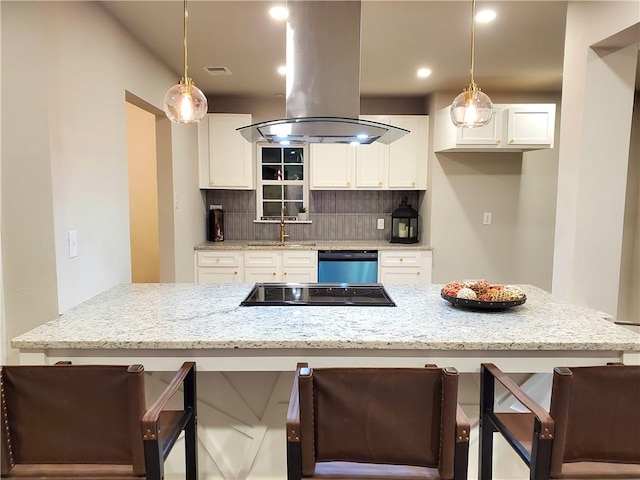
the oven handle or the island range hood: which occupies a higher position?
the island range hood

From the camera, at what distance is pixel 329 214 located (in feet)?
15.9

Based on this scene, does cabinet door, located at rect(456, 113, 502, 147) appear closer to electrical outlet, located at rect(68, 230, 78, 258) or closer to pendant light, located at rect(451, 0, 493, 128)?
pendant light, located at rect(451, 0, 493, 128)

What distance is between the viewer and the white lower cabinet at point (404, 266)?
14.1ft

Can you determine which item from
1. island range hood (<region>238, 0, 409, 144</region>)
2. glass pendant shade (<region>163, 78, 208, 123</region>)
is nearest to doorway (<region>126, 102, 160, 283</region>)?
glass pendant shade (<region>163, 78, 208, 123</region>)

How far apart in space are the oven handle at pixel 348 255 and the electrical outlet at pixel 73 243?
2471mm

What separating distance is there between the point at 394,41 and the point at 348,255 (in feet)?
6.74

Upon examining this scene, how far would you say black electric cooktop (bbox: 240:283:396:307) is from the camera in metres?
2.08

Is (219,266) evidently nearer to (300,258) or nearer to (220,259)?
(220,259)

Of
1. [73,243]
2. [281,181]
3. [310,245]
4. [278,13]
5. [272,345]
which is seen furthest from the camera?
[281,181]

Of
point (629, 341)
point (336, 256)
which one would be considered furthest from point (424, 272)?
point (629, 341)

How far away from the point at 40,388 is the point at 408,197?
417 centimetres

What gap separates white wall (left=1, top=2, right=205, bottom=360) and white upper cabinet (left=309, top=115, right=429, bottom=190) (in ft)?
7.62

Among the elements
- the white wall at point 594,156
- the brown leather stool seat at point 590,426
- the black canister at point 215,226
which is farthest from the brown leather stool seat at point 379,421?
the black canister at point 215,226

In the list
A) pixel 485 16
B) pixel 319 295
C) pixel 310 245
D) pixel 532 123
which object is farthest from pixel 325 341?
pixel 532 123
